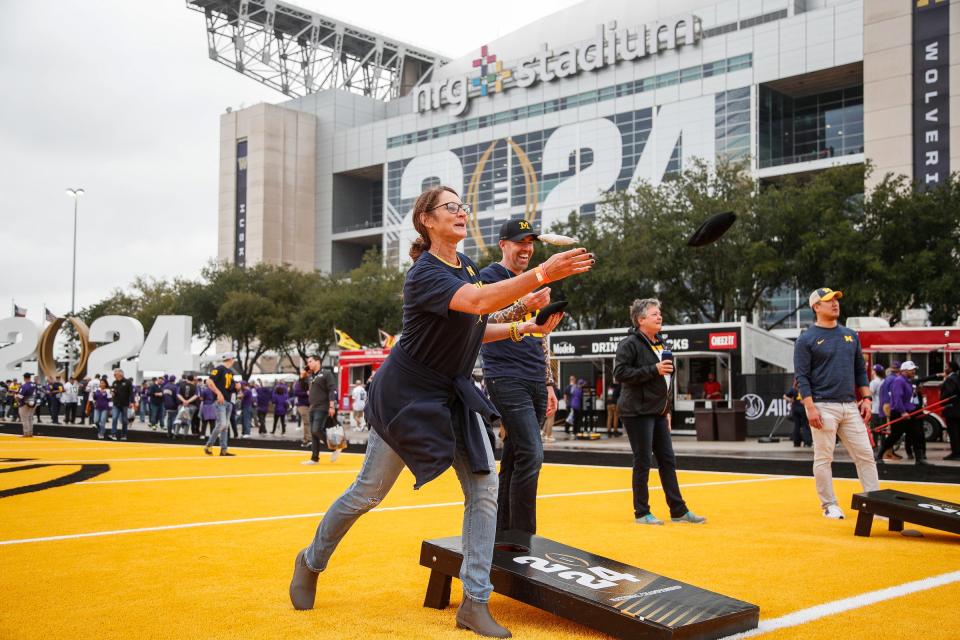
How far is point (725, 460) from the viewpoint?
14805 millimetres

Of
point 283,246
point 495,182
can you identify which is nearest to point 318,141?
point 283,246

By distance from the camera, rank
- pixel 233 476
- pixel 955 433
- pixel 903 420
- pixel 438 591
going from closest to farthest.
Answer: pixel 438 591 < pixel 233 476 < pixel 903 420 < pixel 955 433

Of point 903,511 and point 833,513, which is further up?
point 903,511

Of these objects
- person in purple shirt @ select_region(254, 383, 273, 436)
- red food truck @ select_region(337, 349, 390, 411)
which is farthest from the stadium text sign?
person in purple shirt @ select_region(254, 383, 273, 436)

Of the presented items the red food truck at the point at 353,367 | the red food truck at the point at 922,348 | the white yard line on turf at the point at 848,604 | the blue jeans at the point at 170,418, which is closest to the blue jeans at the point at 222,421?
the blue jeans at the point at 170,418

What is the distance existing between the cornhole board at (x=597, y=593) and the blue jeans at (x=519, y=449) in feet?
3.48

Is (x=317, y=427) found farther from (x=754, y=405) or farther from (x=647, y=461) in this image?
(x=754, y=405)

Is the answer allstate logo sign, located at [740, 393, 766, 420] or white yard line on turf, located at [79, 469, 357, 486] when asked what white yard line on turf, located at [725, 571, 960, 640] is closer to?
white yard line on turf, located at [79, 469, 357, 486]

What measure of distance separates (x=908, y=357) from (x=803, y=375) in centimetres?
1694

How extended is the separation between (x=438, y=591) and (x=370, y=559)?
1.32 metres

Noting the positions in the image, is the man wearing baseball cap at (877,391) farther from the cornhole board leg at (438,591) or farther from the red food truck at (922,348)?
the cornhole board leg at (438,591)

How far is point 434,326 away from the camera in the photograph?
3.90 meters

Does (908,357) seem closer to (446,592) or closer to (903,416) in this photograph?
(903,416)

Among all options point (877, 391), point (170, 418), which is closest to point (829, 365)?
point (877, 391)
